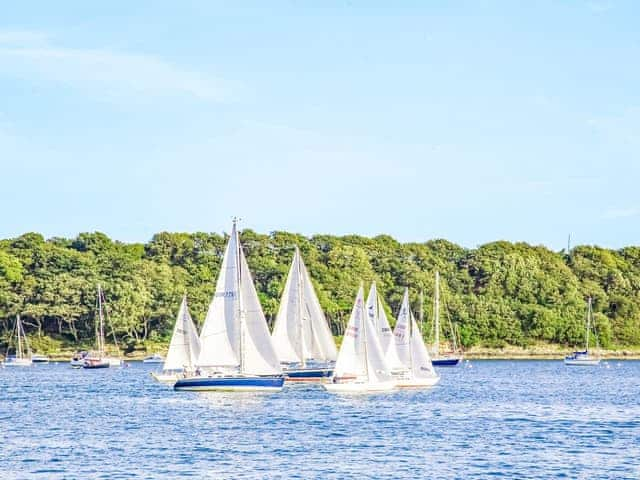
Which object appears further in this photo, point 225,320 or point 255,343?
point 225,320

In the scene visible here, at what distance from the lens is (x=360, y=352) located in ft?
215

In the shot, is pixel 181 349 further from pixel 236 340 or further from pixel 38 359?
pixel 38 359

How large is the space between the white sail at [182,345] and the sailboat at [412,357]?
660 inches

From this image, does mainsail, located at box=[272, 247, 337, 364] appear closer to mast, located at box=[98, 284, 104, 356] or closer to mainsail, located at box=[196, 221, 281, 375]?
mainsail, located at box=[196, 221, 281, 375]

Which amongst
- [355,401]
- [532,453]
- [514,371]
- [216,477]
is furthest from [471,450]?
[514,371]

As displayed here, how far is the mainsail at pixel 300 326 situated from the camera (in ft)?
275

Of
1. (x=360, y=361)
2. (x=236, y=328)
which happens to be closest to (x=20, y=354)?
(x=236, y=328)

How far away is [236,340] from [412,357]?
1235 centimetres

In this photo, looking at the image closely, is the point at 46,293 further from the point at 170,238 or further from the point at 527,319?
the point at 527,319

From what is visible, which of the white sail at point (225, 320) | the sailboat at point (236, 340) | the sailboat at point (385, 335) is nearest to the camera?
the sailboat at point (236, 340)

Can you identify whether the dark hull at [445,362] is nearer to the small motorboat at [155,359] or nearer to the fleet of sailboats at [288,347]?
the small motorboat at [155,359]

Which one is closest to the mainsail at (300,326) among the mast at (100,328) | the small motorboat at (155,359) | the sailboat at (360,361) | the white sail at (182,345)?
the white sail at (182,345)

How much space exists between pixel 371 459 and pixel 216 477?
6.88 metres

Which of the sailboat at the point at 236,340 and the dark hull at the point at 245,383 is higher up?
the sailboat at the point at 236,340
